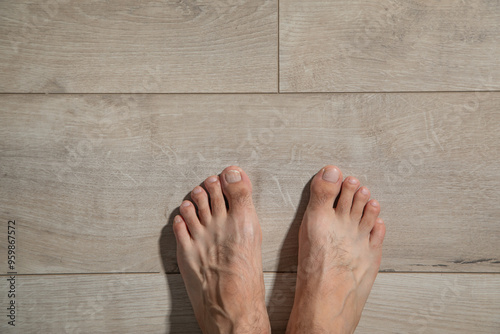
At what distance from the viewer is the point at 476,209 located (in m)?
0.69

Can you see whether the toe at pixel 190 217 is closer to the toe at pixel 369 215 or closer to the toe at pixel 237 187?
the toe at pixel 237 187

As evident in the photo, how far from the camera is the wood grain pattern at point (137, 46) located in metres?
0.68

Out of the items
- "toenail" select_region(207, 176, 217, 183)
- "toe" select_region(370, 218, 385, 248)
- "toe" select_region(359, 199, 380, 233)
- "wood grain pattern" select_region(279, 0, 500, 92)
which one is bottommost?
"toe" select_region(370, 218, 385, 248)

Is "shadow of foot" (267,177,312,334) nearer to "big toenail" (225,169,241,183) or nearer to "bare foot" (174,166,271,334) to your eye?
"bare foot" (174,166,271,334)

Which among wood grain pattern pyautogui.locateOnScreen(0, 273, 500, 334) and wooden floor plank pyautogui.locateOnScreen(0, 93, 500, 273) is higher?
wooden floor plank pyautogui.locateOnScreen(0, 93, 500, 273)

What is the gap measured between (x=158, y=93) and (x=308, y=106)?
33 cm

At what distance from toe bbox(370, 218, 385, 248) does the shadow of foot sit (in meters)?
0.17

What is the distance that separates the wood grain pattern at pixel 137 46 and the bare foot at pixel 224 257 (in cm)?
23

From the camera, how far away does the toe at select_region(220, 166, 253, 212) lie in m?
0.68

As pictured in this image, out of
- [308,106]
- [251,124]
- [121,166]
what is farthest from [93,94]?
[308,106]

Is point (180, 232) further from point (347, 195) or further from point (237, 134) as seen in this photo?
point (347, 195)

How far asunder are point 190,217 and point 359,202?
0.38m

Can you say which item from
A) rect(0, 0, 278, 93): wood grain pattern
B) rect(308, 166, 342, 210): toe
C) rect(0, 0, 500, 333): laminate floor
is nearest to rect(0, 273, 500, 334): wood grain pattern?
rect(0, 0, 500, 333): laminate floor

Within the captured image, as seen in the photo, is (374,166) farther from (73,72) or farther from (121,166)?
(73,72)
